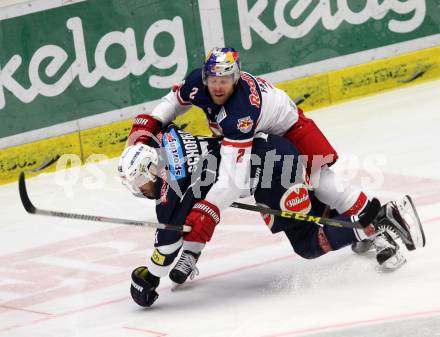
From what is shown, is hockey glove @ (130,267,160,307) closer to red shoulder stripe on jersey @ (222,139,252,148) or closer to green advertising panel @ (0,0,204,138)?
red shoulder stripe on jersey @ (222,139,252,148)

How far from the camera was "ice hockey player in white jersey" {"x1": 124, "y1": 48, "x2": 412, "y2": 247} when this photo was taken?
609cm

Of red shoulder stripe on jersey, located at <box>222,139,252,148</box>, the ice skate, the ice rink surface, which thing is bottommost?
the ice rink surface

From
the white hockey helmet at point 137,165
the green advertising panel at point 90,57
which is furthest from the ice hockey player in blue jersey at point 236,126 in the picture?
the green advertising panel at point 90,57

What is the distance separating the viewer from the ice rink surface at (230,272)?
5.77 m

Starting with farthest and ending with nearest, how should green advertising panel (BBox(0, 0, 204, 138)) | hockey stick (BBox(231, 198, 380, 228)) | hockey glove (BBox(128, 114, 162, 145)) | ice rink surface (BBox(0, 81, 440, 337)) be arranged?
green advertising panel (BBox(0, 0, 204, 138)) → hockey glove (BBox(128, 114, 162, 145)) → hockey stick (BBox(231, 198, 380, 228)) → ice rink surface (BBox(0, 81, 440, 337))

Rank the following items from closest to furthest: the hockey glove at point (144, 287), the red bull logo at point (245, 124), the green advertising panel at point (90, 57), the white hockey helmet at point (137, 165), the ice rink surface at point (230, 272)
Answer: the ice rink surface at point (230, 272) → the red bull logo at point (245, 124) → the white hockey helmet at point (137, 165) → the hockey glove at point (144, 287) → the green advertising panel at point (90, 57)

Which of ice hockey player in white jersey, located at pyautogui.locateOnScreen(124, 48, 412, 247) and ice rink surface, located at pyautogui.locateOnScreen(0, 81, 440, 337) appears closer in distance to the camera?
ice rink surface, located at pyautogui.locateOnScreen(0, 81, 440, 337)

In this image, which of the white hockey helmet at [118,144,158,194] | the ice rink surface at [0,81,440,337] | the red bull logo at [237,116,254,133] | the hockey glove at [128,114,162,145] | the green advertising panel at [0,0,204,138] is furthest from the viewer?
the green advertising panel at [0,0,204,138]

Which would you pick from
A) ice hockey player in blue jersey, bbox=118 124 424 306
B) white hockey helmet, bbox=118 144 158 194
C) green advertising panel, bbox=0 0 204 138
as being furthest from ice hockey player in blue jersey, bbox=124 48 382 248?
green advertising panel, bbox=0 0 204 138

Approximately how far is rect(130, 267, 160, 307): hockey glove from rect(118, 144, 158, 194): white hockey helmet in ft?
1.74

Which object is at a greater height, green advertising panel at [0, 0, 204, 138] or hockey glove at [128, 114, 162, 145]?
hockey glove at [128, 114, 162, 145]

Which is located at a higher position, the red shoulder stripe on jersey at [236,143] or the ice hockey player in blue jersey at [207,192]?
the red shoulder stripe on jersey at [236,143]

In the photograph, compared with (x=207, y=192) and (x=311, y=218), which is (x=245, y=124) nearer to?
(x=207, y=192)

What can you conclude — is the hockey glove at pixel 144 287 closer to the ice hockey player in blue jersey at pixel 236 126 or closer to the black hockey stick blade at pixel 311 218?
the ice hockey player in blue jersey at pixel 236 126
